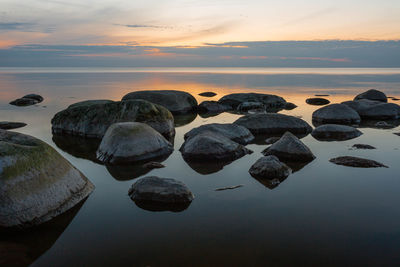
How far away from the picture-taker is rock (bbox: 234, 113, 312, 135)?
1275cm

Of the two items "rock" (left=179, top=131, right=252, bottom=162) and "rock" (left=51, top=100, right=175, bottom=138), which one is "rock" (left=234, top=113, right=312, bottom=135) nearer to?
"rock" (left=51, top=100, right=175, bottom=138)

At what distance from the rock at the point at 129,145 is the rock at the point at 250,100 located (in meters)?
13.3

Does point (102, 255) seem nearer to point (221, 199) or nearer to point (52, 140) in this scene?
point (221, 199)

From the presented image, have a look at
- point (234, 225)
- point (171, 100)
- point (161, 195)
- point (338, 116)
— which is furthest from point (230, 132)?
point (171, 100)

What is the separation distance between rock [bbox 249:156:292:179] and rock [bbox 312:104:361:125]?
9.04 meters

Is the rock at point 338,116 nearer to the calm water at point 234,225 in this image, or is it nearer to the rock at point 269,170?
the calm water at point 234,225

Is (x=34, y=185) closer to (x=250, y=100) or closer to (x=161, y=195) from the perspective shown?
(x=161, y=195)

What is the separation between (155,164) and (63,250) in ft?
12.9

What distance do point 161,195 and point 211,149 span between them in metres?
3.07

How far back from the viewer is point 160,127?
12547mm

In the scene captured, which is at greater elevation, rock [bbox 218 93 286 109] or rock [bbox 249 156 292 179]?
rock [bbox 249 156 292 179]

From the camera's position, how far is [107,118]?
1223 cm

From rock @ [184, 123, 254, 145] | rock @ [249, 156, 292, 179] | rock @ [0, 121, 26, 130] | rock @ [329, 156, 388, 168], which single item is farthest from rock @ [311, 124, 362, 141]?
rock @ [0, 121, 26, 130]

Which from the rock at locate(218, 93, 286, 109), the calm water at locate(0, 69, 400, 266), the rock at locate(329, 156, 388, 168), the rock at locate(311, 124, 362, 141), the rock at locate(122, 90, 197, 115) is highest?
the calm water at locate(0, 69, 400, 266)
